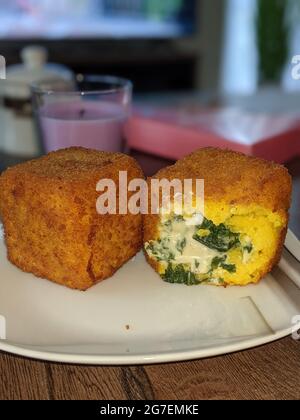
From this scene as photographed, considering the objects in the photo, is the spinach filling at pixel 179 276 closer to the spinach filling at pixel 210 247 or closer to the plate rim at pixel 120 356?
the spinach filling at pixel 210 247

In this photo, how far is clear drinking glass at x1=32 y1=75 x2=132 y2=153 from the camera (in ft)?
4.62

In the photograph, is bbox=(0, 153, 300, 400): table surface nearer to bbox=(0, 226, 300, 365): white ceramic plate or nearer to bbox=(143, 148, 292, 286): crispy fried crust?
bbox=(0, 226, 300, 365): white ceramic plate

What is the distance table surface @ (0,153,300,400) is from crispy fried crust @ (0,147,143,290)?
197 millimetres

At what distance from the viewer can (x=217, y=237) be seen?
0.93 metres

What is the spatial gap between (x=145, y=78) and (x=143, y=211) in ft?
11.9

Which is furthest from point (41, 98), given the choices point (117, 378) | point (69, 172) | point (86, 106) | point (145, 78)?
point (145, 78)

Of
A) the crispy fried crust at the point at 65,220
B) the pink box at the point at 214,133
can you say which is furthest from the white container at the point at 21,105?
the crispy fried crust at the point at 65,220

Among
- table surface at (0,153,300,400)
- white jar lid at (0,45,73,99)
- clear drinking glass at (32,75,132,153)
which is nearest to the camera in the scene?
table surface at (0,153,300,400)

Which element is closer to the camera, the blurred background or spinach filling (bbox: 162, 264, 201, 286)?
spinach filling (bbox: 162, 264, 201, 286)

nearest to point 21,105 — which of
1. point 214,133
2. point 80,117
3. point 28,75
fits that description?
point 28,75

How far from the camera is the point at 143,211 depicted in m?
0.99

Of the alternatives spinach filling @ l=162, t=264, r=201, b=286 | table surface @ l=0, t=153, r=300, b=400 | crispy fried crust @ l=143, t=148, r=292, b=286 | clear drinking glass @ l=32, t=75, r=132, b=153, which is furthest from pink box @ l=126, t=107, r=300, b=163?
table surface @ l=0, t=153, r=300, b=400

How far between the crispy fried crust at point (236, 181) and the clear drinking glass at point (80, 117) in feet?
1.58
